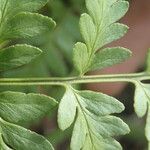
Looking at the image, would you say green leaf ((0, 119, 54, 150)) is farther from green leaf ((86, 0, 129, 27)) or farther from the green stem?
green leaf ((86, 0, 129, 27))

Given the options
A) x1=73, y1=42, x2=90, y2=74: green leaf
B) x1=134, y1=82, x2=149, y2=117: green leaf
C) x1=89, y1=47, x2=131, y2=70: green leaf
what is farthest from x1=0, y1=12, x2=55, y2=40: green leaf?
x1=134, y1=82, x2=149, y2=117: green leaf

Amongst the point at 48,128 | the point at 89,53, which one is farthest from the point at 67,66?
the point at 89,53

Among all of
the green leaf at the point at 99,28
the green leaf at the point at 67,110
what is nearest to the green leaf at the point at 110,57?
the green leaf at the point at 99,28

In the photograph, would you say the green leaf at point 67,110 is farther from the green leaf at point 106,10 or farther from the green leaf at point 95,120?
the green leaf at point 106,10

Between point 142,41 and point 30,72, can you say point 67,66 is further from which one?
point 142,41

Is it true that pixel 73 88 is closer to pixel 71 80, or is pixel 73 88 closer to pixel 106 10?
pixel 71 80

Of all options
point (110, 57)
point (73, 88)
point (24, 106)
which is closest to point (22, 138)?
point (24, 106)
